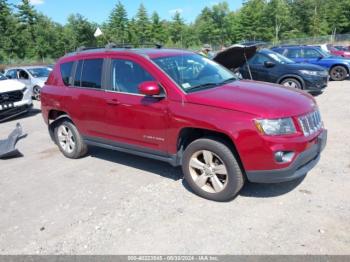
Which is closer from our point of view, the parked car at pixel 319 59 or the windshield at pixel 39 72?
the parked car at pixel 319 59

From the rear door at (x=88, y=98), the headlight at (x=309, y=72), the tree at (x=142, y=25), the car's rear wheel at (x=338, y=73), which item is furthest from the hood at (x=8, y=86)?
the tree at (x=142, y=25)

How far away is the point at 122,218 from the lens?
4012 mm

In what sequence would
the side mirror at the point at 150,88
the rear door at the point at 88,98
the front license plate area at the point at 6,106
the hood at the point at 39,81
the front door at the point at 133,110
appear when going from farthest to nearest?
1. the hood at the point at 39,81
2. the front license plate area at the point at 6,106
3. the rear door at the point at 88,98
4. the front door at the point at 133,110
5. the side mirror at the point at 150,88

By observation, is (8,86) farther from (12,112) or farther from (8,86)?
(12,112)

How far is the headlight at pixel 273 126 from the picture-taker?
3705 millimetres

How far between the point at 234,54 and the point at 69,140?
478 centimetres

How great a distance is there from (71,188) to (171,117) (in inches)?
73.4

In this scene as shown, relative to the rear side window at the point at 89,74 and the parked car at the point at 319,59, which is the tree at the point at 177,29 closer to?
the parked car at the point at 319,59

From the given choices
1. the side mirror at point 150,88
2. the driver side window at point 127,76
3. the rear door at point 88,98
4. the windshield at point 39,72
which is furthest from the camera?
the windshield at point 39,72

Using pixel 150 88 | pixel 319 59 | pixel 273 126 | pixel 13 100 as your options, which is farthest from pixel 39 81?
pixel 273 126

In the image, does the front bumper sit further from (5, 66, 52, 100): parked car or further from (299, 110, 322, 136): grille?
(5, 66, 52, 100): parked car

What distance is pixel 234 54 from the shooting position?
8797 millimetres

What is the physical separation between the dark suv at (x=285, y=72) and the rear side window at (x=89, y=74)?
6.82 m

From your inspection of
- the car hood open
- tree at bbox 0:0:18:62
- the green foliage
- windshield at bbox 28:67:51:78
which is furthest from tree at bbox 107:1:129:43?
the car hood open
